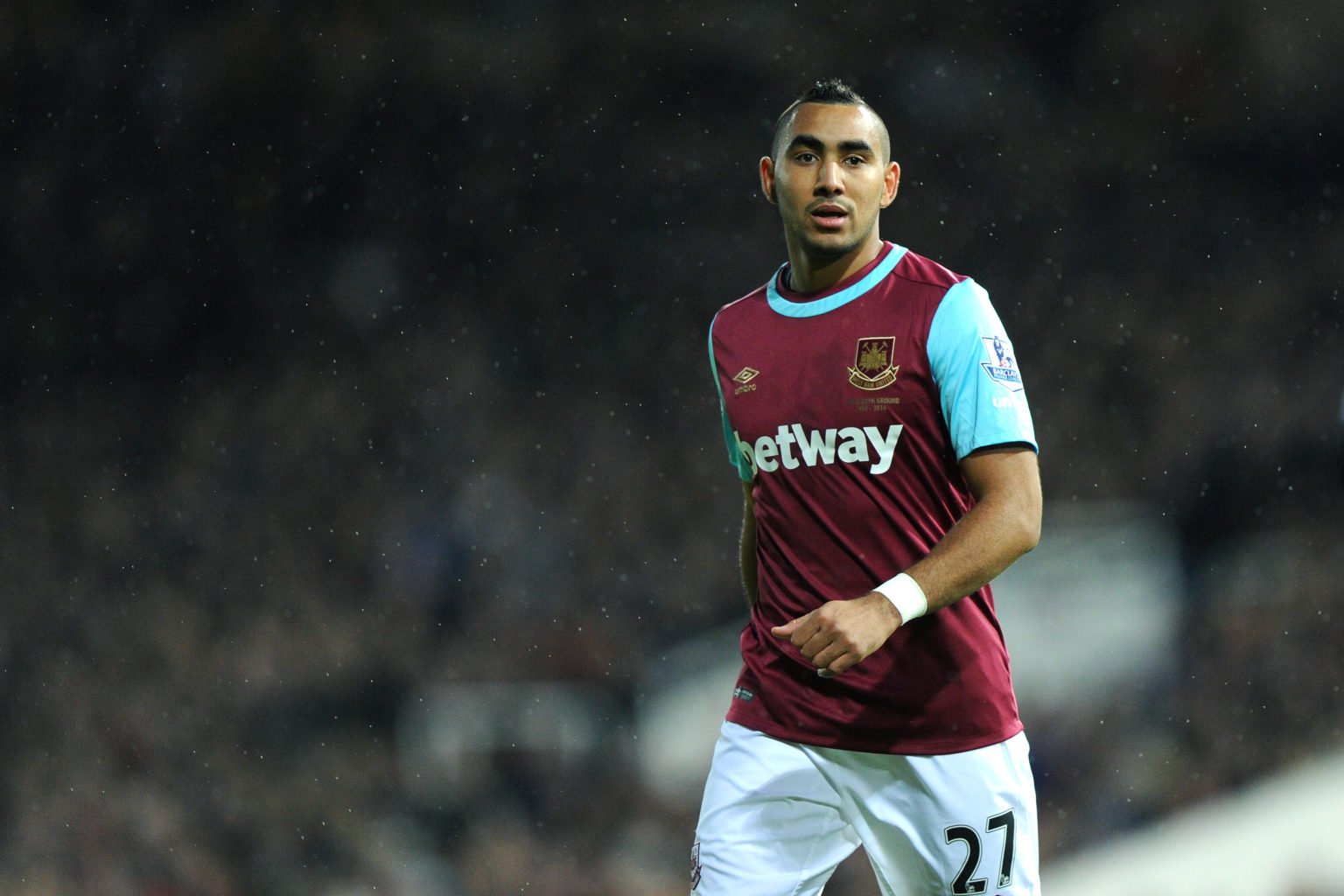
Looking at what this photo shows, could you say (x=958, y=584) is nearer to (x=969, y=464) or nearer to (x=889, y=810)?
(x=969, y=464)

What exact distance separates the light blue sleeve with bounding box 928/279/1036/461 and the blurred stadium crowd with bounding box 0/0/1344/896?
3718mm

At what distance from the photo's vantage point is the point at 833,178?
7.23 ft

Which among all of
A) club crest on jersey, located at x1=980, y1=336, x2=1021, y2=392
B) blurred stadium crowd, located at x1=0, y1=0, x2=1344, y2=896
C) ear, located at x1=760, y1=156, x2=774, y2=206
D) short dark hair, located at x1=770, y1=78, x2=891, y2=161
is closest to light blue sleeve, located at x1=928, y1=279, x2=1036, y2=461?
club crest on jersey, located at x1=980, y1=336, x2=1021, y2=392

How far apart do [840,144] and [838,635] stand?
820mm

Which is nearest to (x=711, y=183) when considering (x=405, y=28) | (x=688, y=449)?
(x=688, y=449)

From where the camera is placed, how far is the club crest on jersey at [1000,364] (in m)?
2.05

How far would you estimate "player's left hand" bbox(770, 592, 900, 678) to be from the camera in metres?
1.85

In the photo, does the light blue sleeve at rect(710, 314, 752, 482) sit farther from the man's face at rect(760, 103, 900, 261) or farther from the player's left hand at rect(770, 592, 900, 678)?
A: the player's left hand at rect(770, 592, 900, 678)

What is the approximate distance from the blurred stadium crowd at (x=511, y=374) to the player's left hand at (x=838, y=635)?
147 inches

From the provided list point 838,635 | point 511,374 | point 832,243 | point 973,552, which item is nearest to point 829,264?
point 832,243

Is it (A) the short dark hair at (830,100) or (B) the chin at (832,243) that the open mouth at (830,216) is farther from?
(A) the short dark hair at (830,100)

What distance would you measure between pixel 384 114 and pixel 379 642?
7.64ft

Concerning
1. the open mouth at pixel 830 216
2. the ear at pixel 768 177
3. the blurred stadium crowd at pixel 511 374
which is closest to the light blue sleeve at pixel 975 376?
the open mouth at pixel 830 216

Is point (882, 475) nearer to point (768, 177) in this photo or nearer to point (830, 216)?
point (830, 216)
